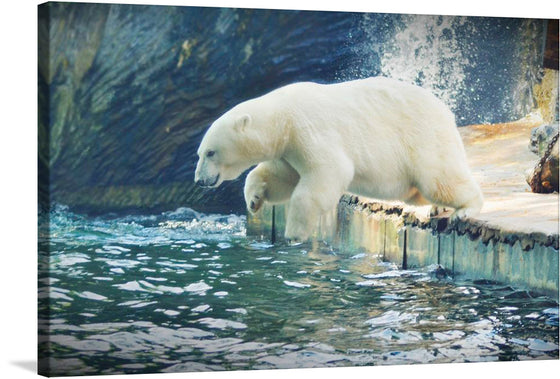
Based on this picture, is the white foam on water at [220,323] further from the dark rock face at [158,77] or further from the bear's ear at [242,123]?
the bear's ear at [242,123]

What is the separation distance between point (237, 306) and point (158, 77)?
1.59 metres

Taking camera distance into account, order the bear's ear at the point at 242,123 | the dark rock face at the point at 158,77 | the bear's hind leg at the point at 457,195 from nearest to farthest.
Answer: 1. the dark rock face at the point at 158,77
2. the bear's ear at the point at 242,123
3. the bear's hind leg at the point at 457,195

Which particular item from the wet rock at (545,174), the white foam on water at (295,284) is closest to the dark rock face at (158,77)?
the white foam on water at (295,284)

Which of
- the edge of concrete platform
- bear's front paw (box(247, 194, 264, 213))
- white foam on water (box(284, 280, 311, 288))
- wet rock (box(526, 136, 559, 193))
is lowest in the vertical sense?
white foam on water (box(284, 280, 311, 288))

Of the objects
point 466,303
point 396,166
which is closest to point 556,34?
point 396,166

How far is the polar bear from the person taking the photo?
5.64 meters

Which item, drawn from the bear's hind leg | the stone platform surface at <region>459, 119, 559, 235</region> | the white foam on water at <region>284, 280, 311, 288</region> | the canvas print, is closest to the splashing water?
the canvas print

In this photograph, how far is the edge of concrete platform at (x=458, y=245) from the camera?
5.98 m

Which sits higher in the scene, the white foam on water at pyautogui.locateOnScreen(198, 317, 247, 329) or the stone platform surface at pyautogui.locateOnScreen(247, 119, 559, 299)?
the stone platform surface at pyautogui.locateOnScreen(247, 119, 559, 299)

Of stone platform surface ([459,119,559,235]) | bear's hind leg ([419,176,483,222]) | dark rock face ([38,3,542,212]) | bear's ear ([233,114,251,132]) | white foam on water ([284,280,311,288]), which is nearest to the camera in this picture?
dark rock face ([38,3,542,212])

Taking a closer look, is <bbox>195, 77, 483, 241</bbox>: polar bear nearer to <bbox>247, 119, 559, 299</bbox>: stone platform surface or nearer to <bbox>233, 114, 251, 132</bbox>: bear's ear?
<bbox>233, 114, 251, 132</bbox>: bear's ear

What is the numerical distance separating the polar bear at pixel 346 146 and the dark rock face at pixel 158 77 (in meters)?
0.14

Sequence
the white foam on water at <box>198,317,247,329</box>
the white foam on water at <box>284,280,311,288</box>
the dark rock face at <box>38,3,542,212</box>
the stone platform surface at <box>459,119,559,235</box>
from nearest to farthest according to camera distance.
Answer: the dark rock face at <box>38,3,542,212</box>
the white foam on water at <box>198,317,247,329</box>
the white foam on water at <box>284,280,311,288</box>
the stone platform surface at <box>459,119,559,235</box>

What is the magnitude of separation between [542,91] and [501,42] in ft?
1.58
